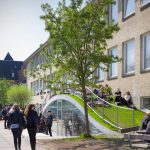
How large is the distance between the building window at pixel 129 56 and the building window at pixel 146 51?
1645 mm

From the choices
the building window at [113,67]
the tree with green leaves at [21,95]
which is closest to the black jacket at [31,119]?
the building window at [113,67]

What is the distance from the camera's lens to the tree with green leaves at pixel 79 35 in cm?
1986

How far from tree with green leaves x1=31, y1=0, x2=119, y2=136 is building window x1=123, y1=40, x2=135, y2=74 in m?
5.61

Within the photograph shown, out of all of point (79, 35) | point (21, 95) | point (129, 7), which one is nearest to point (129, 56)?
point (129, 7)

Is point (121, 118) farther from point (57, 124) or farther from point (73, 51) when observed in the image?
point (57, 124)

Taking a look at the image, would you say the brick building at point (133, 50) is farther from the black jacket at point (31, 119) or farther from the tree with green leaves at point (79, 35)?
the black jacket at point (31, 119)

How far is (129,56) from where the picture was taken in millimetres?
26609

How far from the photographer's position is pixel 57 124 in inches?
1374

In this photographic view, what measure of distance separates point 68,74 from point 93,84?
1.31m

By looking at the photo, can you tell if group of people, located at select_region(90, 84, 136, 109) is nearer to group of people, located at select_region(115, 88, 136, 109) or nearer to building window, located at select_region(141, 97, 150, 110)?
group of people, located at select_region(115, 88, 136, 109)

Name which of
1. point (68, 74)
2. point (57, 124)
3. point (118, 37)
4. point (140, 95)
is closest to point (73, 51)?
point (68, 74)

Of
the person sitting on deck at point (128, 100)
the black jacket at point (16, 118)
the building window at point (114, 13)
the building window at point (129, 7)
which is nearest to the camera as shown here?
the black jacket at point (16, 118)

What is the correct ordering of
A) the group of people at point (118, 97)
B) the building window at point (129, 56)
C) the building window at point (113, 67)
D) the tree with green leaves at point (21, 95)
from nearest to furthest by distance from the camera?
the group of people at point (118, 97), the building window at point (129, 56), the building window at point (113, 67), the tree with green leaves at point (21, 95)

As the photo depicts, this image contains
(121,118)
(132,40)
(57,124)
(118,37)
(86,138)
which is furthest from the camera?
(57,124)
